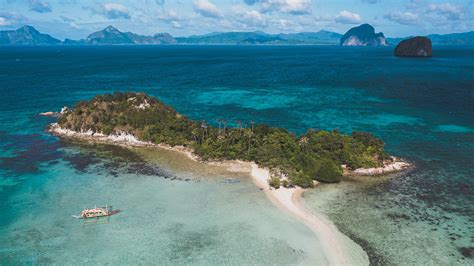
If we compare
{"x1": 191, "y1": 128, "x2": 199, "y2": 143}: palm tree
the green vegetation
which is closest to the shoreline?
the green vegetation

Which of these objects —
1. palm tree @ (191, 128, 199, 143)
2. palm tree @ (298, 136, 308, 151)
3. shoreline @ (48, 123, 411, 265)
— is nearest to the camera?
shoreline @ (48, 123, 411, 265)

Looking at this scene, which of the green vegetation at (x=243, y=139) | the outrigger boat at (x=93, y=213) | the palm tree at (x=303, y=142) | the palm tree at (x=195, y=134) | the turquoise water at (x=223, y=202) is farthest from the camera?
the palm tree at (x=195, y=134)

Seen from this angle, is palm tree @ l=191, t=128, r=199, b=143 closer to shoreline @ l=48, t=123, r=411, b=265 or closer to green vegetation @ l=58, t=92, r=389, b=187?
green vegetation @ l=58, t=92, r=389, b=187

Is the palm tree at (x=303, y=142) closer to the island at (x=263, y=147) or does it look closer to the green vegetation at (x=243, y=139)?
the green vegetation at (x=243, y=139)

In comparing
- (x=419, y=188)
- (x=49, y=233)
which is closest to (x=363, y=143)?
(x=419, y=188)

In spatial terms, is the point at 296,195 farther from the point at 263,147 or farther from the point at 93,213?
the point at 93,213

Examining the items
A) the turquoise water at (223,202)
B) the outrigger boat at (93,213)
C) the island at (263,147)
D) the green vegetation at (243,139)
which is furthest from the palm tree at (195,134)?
the outrigger boat at (93,213)
